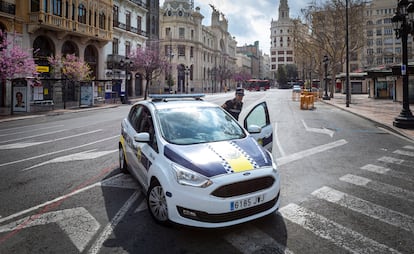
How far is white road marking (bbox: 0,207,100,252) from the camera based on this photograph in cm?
391

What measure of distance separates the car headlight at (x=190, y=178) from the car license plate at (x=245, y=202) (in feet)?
1.29

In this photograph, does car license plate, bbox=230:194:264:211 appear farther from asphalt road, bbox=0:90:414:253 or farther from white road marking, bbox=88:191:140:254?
white road marking, bbox=88:191:140:254

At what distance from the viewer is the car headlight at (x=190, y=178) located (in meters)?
3.67

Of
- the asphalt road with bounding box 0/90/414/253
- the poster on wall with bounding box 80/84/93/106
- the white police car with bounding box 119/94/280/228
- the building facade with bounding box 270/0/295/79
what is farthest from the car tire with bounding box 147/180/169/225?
the building facade with bounding box 270/0/295/79

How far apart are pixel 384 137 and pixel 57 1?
103 ft

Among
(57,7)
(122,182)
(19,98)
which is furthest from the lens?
(57,7)

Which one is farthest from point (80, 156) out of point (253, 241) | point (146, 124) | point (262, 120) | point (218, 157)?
point (253, 241)

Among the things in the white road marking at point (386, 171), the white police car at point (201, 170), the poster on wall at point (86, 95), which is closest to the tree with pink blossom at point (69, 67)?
the poster on wall at point (86, 95)

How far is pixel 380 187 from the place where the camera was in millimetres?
5809

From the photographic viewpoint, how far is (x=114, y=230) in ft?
13.3

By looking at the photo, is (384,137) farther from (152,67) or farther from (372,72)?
(152,67)

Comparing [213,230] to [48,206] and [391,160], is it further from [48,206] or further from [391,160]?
[391,160]

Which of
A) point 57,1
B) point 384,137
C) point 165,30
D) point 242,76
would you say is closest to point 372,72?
point 384,137

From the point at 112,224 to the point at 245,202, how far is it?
1.88 m
